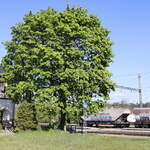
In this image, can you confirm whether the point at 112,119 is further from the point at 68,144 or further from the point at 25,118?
the point at 68,144

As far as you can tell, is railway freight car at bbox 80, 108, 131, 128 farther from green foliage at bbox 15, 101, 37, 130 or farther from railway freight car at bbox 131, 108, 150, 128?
green foliage at bbox 15, 101, 37, 130

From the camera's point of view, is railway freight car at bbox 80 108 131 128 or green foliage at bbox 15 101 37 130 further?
railway freight car at bbox 80 108 131 128

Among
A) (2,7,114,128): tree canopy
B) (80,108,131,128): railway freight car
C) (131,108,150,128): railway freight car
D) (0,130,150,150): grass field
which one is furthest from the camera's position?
(80,108,131,128): railway freight car

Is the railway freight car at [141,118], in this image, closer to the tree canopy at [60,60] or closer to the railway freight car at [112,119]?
the railway freight car at [112,119]

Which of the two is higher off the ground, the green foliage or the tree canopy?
the tree canopy

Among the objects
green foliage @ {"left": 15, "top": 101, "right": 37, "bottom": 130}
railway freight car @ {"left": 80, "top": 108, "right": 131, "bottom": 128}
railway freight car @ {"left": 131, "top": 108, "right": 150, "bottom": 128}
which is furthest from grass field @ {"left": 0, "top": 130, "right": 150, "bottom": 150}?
railway freight car @ {"left": 80, "top": 108, "right": 131, "bottom": 128}

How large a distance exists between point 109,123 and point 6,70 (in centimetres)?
3212

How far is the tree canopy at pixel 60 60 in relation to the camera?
3080 cm

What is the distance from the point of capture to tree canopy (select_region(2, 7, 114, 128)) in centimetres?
3080

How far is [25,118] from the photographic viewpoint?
31.1 metres

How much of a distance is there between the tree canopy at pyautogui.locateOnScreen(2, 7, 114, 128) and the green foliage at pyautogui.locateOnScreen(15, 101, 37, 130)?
1.39m

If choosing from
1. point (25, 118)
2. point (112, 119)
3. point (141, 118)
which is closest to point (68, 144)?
point (25, 118)

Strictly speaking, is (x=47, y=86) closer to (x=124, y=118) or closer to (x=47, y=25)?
(x=47, y=25)

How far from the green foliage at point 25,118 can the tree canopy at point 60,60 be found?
4.56ft
